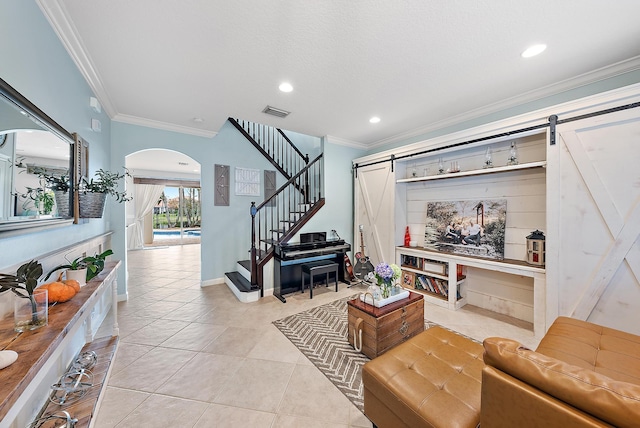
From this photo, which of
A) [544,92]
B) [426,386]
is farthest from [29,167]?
[544,92]

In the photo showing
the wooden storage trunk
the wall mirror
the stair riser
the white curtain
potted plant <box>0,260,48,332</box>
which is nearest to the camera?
potted plant <box>0,260,48,332</box>

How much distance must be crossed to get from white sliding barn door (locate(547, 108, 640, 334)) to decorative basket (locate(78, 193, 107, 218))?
452 centimetres

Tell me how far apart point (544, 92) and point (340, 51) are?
2552 mm

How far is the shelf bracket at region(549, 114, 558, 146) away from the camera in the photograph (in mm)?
2457

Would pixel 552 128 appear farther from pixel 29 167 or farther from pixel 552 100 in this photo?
pixel 29 167

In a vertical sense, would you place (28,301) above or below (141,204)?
below

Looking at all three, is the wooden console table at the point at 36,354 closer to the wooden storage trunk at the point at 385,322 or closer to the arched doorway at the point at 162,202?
Answer: the wooden storage trunk at the point at 385,322

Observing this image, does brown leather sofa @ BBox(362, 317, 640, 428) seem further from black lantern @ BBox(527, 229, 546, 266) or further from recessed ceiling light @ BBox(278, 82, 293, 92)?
recessed ceiling light @ BBox(278, 82, 293, 92)

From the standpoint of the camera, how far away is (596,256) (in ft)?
7.30

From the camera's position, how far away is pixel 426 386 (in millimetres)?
1343

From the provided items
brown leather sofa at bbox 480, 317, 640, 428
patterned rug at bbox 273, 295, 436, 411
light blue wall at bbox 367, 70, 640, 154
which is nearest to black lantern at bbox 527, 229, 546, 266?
patterned rug at bbox 273, 295, 436, 411

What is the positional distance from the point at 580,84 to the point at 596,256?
1870 millimetres

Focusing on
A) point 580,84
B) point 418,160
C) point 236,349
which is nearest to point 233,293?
point 236,349

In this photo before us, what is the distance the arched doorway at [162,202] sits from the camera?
7656 mm
